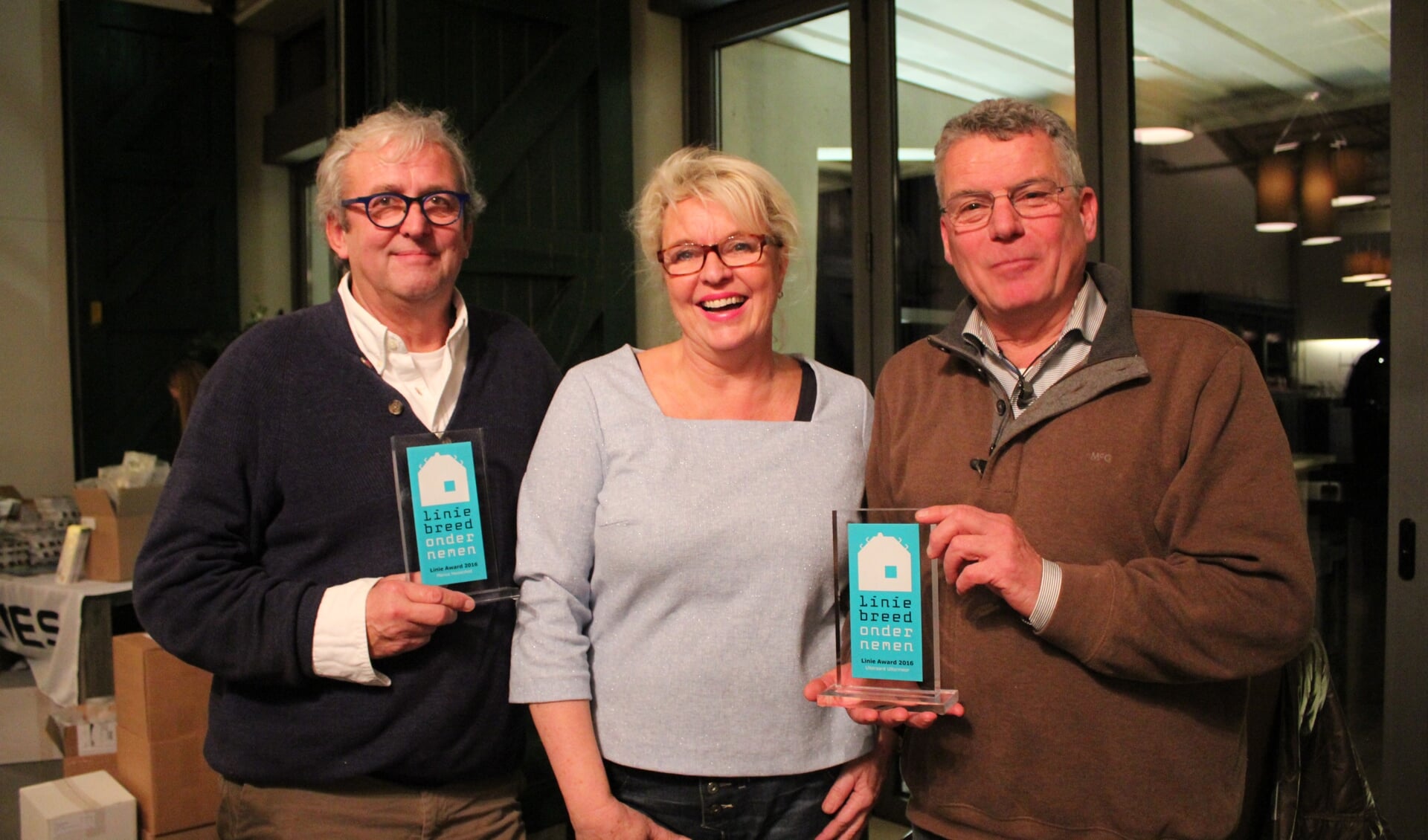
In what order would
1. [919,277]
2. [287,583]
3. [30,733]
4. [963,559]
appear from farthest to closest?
[30,733] < [919,277] < [287,583] < [963,559]

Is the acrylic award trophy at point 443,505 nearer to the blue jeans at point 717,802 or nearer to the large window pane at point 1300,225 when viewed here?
the blue jeans at point 717,802

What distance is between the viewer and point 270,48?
6.14 meters

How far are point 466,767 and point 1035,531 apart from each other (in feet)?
3.06

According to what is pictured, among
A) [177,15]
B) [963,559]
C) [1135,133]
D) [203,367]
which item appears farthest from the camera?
[177,15]

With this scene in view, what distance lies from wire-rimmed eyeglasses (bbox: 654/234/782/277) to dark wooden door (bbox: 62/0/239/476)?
13.1ft

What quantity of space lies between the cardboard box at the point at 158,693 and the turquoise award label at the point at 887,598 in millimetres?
2331

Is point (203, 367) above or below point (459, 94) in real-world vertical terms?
below

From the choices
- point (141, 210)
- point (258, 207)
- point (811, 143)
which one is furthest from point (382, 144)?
point (258, 207)

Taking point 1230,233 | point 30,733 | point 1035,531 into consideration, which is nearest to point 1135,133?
point 1230,233

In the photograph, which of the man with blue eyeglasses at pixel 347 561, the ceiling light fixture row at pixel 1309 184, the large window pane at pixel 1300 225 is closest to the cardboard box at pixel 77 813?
the man with blue eyeglasses at pixel 347 561

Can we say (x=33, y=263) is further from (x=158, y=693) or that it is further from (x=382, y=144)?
(x=382, y=144)

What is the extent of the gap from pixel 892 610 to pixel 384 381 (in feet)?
2.84

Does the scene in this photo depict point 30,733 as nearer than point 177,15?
Yes

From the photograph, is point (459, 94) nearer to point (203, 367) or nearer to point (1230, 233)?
point (203, 367)
